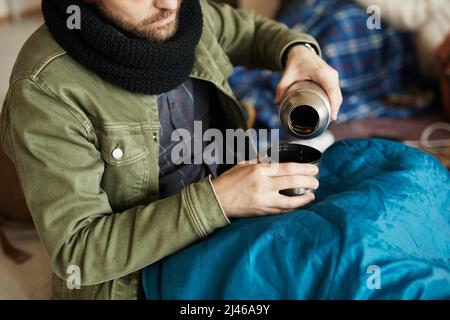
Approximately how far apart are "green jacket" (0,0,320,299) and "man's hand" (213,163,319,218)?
2 cm

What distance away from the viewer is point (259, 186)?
84 centimetres

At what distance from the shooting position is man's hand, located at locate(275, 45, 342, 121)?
3.23 ft

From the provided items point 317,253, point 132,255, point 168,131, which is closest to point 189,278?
point 132,255

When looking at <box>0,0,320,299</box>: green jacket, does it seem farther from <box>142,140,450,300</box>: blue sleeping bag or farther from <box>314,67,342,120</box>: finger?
<box>314,67,342,120</box>: finger

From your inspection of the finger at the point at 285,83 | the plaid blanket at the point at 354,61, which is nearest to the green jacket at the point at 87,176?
the finger at the point at 285,83

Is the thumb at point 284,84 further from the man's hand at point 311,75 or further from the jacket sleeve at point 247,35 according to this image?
the jacket sleeve at point 247,35

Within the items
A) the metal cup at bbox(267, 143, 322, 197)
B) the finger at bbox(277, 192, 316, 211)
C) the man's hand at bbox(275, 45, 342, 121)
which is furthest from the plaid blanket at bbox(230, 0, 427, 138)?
the finger at bbox(277, 192, 316, 211)

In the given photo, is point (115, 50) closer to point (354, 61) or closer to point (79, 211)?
point (79, 211)

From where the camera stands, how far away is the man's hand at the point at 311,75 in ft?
3.23

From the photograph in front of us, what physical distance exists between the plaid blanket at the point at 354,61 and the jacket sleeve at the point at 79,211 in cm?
129

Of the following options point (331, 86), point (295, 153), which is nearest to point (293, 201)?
point (295, 153)
